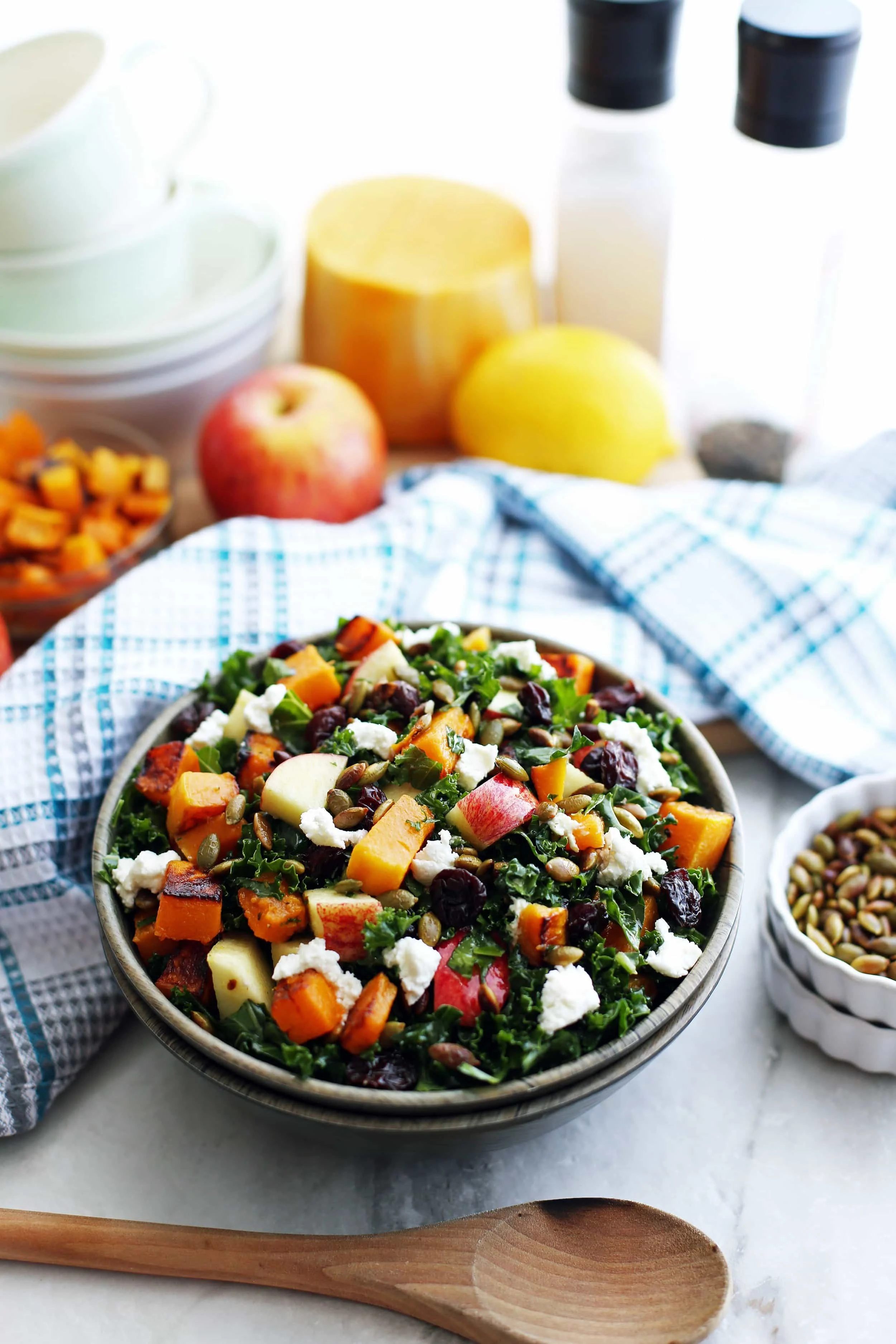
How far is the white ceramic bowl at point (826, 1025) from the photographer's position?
1475 millimetres

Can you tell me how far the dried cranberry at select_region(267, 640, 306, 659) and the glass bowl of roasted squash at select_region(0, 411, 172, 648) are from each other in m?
0.45

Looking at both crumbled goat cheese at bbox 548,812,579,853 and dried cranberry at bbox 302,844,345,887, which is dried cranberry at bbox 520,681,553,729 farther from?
dried cranberry at bbox 302,844,345,887

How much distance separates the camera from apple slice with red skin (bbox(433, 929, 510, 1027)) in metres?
1.24

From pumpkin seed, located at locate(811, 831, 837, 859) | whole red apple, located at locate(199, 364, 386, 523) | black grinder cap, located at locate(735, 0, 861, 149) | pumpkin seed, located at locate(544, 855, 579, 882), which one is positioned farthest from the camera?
whole red apple, located at locate(199, 364, 386, 523)

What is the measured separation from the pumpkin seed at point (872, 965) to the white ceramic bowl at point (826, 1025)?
5 centimetres

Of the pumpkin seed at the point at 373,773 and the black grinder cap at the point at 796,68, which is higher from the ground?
the black grinder cap at the point at 796,68

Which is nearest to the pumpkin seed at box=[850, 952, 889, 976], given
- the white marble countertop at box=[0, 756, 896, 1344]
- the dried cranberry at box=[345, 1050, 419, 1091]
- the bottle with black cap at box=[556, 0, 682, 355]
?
the white marble countertop at box=[0, 756, 896, 1344]

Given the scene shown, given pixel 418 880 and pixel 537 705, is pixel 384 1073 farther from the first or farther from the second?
pixel 537 705

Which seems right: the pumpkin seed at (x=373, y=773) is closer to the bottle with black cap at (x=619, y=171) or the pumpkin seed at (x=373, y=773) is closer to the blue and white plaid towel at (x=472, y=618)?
the blue and white plaid towel at (x=472, y=618)

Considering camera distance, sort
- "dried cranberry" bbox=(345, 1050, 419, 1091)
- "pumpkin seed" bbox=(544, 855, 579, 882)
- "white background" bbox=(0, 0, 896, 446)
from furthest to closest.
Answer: "white background" bbox=(0, 0, 896, 446)
"pumpkin seed" bbox=(544, 855, 579, 882)
"dried cranberry" bbox=(345, 1050, 419, 1091)

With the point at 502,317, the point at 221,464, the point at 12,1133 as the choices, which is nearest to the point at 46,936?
the point at 12,1133

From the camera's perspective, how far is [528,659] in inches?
62.1

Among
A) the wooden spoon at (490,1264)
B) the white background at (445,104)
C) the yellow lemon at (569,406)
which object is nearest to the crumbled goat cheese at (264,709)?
the wooden spoon at (490,1264)

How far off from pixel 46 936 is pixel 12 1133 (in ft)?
0.77
